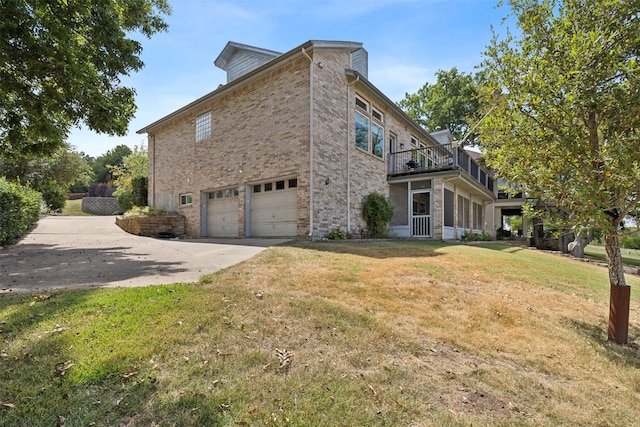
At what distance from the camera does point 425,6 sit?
7.28 metres

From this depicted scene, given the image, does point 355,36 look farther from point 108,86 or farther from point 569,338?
point 569,338

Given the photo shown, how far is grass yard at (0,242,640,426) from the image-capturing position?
2217mm

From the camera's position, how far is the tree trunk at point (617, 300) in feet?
13.8

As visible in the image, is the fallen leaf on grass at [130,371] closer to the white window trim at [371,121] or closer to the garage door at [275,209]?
the garage door at [275,209]

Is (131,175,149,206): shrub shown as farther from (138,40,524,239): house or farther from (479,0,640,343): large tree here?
(479,0,640,343): large tree

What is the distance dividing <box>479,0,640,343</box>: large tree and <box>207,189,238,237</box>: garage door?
35.4 feet

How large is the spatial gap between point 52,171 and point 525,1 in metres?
32.2

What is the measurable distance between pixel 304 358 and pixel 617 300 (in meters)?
4.46

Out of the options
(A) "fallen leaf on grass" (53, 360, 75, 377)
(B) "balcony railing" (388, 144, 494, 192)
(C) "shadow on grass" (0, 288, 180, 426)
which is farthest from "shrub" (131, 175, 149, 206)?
(A) "fallen leaf on grass" (53, 360, 75, 377)

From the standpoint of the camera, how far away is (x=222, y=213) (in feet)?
46.3

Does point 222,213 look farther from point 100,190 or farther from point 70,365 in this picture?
point 100,190

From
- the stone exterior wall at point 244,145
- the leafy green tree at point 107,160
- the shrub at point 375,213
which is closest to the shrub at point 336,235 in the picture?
the stone exterior wall at point 244,145

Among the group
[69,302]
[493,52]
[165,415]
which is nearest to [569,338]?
[493,52]

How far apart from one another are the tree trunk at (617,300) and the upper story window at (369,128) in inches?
372
